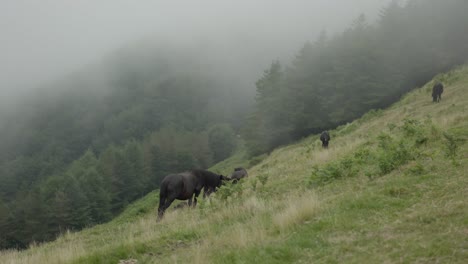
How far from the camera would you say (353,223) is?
22.6 feet

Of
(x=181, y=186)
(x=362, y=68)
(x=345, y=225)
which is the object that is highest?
(x=362, y=68)

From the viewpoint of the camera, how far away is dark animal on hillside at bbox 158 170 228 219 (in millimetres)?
16078

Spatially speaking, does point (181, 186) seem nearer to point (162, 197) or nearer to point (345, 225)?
point (162, 197)

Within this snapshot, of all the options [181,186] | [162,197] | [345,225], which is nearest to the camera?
[345,225]

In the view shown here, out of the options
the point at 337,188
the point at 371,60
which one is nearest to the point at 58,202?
the point at 371,60

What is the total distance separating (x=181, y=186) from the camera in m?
16.7

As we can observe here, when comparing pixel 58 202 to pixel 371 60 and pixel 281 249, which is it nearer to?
pixel 371 60

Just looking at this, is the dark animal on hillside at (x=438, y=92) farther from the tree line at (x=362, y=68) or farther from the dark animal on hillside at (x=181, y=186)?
the dark animal on hillside at (x=181, y=186)

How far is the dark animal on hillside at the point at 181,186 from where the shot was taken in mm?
16078

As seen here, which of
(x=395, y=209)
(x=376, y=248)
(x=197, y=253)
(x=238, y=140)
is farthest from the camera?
(x=238, y=140)

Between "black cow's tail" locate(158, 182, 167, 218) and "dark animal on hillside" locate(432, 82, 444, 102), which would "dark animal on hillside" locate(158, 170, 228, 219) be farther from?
"dark animal on hillside" locate(432, 82, 444, 102)

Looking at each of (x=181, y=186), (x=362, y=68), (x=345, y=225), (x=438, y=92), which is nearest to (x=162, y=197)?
(x=181, y=186)

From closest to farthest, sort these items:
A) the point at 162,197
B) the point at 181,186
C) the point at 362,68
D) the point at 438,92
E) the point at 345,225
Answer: the point at 345,225 → the point at 162,197 → the point at 181,186 → the point at 438,92 → the point at 362,68

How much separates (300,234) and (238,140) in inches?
4997
